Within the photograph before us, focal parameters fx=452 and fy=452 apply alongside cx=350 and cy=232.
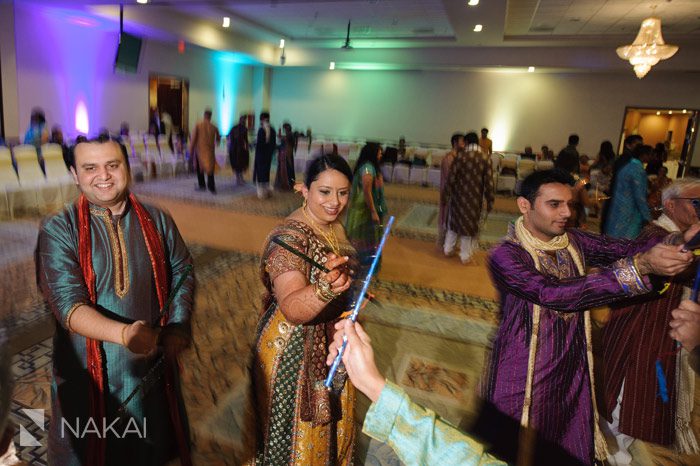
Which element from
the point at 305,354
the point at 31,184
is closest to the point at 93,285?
the point at 305,354

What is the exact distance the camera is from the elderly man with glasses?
1.96 m

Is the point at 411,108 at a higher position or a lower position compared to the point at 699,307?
higher

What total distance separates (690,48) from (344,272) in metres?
13.8

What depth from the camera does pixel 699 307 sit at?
3.92ft

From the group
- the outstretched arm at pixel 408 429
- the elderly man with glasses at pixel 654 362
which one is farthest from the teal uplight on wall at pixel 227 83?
the outstretched arm at pixel 408 429

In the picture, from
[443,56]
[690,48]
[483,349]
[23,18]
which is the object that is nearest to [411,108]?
[443,56]

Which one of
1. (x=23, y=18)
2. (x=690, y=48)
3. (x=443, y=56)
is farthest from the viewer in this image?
(x=443, y=56)

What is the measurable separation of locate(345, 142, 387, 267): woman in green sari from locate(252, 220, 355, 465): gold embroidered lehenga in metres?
2.37

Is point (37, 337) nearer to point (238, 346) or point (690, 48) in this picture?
point (238, 346)

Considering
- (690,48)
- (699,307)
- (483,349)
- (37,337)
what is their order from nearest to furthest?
(699,307) → (37,337) → (483,349) → (690,48)

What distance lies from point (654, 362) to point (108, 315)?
2187 mm

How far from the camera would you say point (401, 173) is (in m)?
11.8

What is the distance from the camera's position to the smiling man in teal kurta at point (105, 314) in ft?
4.41

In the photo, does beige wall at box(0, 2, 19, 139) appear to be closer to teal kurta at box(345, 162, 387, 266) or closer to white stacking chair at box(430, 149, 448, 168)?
teal kurta at box(345, 162, 387, 266)
